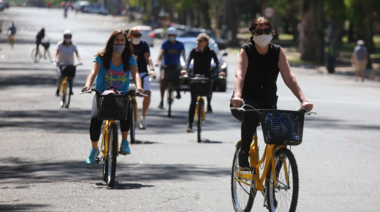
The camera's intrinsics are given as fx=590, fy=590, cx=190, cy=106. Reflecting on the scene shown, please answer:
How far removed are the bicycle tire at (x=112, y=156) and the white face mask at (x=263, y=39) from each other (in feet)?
7.20

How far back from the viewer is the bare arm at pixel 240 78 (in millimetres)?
5094

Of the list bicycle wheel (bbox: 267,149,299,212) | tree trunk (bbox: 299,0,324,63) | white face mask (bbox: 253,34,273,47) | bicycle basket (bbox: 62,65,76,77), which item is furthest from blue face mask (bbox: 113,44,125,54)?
tree trunk (bbox: 299,0,324,63)

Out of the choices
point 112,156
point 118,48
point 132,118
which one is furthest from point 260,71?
point 132,118

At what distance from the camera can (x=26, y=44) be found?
47.0 m

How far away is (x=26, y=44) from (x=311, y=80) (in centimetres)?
2730

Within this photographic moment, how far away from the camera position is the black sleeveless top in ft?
18.0

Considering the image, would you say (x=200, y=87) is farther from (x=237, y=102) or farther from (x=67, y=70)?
(x=237, y=102)

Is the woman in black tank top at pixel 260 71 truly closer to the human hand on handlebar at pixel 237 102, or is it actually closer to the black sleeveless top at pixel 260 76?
the black sleeveless top at pixel 260 76

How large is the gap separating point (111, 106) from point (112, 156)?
1.89 ft

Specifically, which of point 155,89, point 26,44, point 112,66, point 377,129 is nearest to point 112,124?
point 112,66

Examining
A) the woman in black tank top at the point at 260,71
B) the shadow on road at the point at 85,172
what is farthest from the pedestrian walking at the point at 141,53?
the woman in black tank top at the point at 260,71

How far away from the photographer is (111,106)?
21.9 ft

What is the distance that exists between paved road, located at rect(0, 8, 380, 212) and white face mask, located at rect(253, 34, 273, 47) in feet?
5.77

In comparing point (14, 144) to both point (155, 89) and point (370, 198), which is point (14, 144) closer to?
point (370, 198)
